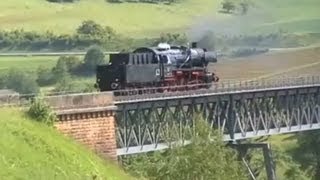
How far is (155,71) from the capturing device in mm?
53156

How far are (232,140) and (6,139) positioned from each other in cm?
3362

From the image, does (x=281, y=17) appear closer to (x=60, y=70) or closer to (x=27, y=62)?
(x=27, y=62)

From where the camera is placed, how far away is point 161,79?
2124 inches

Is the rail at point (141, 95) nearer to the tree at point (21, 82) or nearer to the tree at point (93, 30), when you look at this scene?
the tree at point (21, 82)

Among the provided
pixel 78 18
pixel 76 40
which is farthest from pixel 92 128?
pixel 78 18

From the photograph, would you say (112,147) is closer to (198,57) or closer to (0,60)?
(198,57)

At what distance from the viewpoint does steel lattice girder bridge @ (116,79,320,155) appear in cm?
4994

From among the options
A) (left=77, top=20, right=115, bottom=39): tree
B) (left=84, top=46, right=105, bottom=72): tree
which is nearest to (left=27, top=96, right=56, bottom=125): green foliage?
(left=84, top=46, right=105, bottom=72): tree

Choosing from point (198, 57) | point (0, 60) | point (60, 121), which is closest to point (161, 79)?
point (198, 57)

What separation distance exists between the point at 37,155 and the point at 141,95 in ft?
76.0

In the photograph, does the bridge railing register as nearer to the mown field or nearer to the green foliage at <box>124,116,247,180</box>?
the green foliage at <box>124,116,247,180</box>

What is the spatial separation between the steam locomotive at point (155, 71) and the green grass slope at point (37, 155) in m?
19.5

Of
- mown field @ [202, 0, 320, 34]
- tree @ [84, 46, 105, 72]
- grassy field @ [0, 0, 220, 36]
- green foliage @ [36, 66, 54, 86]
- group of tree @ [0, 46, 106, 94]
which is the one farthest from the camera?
grassy field @ [0, 0, 220, 36]

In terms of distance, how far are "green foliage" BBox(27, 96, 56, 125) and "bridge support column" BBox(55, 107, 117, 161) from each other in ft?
6.35
